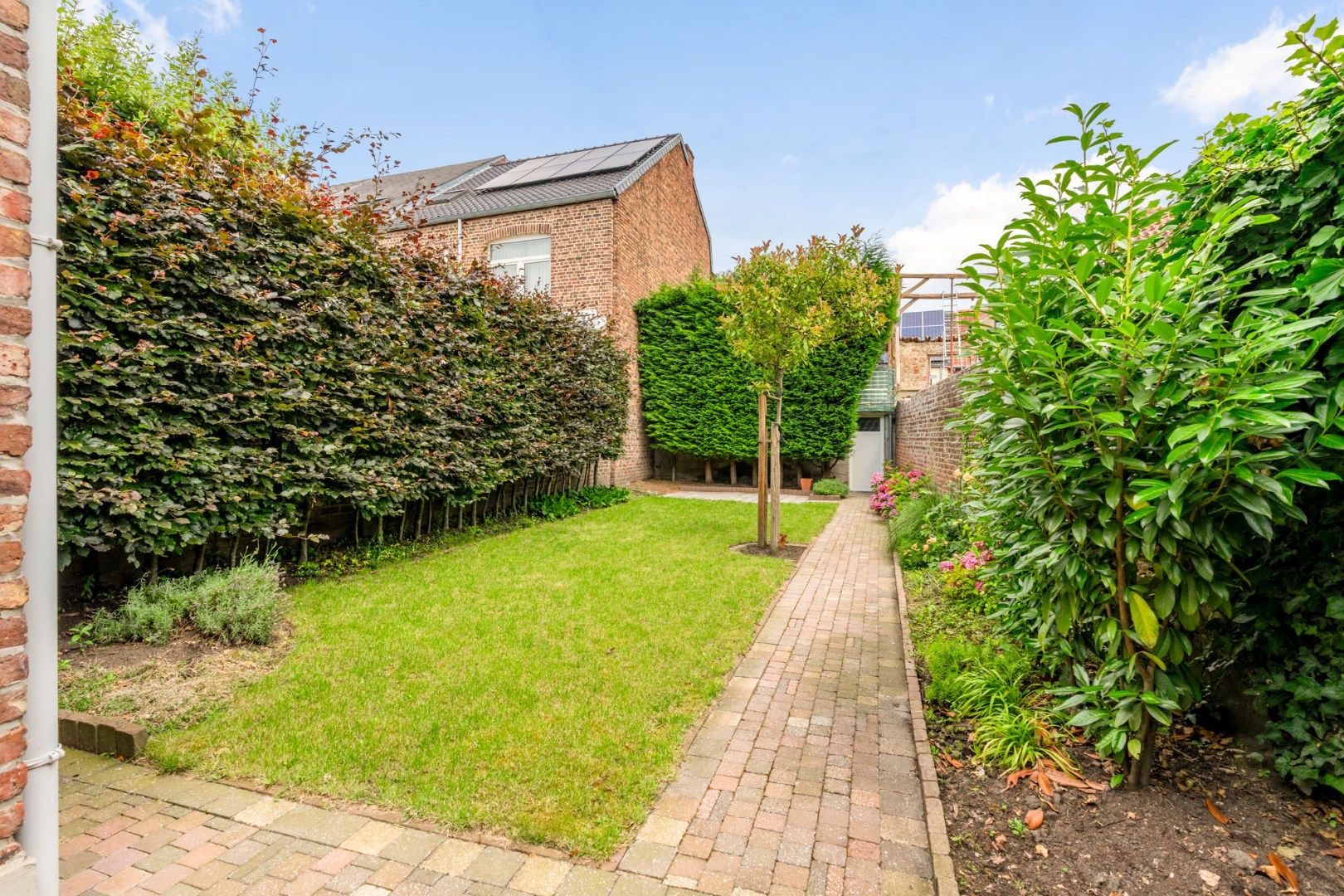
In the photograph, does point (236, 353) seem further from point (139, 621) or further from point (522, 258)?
point (522, 258)

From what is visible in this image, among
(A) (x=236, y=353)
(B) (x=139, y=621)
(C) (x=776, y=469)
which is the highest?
(A) (x=236, y=353)

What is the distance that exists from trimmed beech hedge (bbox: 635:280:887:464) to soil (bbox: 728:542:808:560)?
6611mm

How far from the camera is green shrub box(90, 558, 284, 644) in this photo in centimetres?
356

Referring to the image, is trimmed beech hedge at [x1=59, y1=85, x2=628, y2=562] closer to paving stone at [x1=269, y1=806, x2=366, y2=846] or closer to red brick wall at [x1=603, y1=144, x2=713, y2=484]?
paving stone at [x1=269, y1=806, x2=366, y2=846]

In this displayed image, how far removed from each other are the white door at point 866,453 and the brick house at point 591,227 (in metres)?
5.40

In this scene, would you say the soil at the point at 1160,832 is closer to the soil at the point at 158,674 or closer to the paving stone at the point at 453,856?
the paving stone at the point at 453,856

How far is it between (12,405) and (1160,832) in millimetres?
3546

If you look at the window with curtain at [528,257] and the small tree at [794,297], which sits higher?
the window with curtain at [528,257]

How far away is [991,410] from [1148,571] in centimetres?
99

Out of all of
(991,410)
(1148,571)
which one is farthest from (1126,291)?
(1148,571)

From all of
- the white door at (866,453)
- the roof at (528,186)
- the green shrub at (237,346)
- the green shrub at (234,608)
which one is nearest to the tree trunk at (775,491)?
the green shrub at (237,346)

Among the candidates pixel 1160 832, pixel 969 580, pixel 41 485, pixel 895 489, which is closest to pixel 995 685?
pixel 1160 832

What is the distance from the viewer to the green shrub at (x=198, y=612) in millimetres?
3561

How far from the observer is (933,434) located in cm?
914
